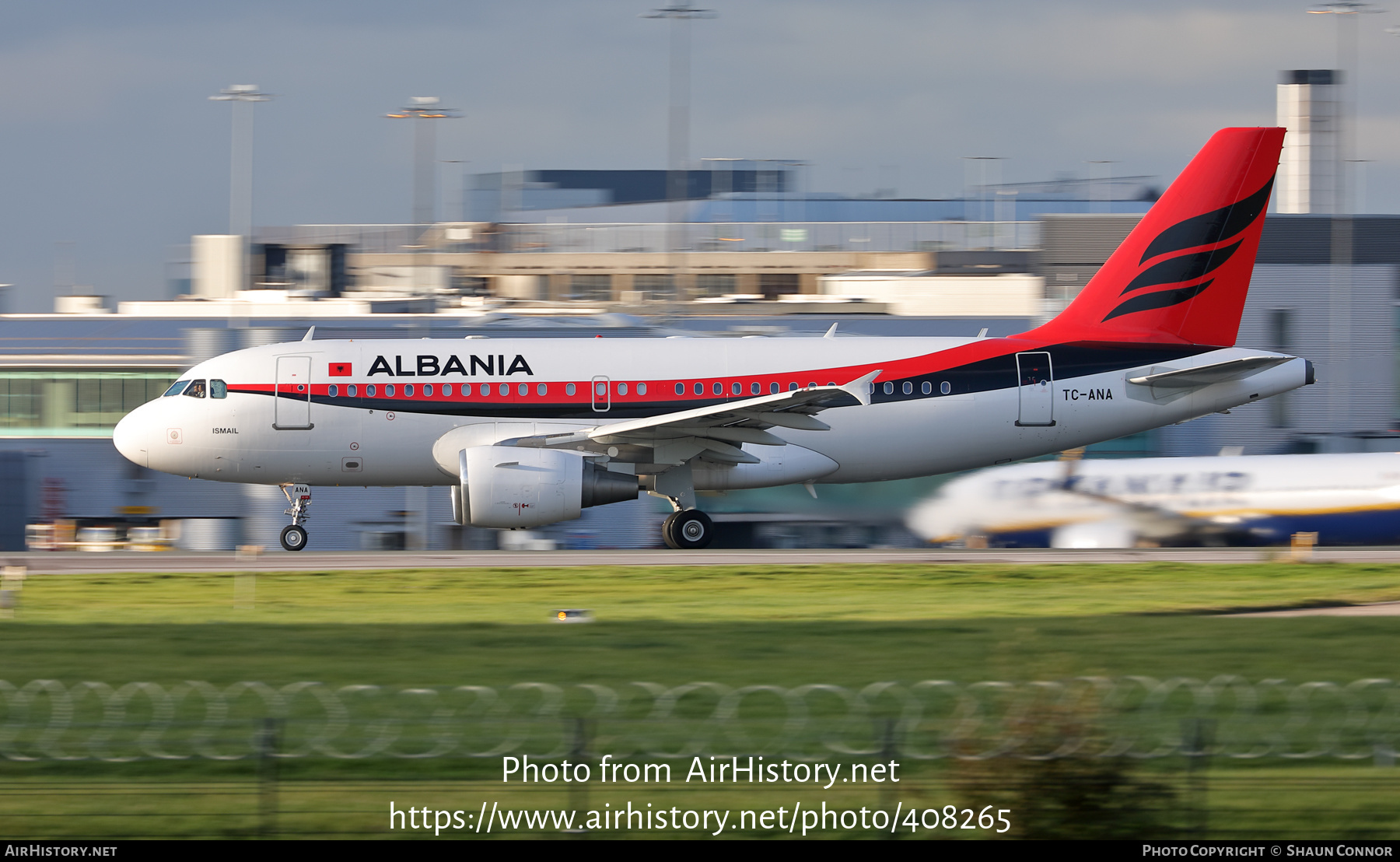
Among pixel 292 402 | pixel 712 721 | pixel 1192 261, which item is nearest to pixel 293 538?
pixel 292 402

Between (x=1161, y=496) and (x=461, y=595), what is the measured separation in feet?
57.9

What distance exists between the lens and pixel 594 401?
2758 cm

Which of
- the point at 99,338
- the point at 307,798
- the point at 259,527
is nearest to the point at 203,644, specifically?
the point at 307,798

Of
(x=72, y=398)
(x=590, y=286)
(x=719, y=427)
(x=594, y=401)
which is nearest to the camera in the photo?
(x=719, y=427)

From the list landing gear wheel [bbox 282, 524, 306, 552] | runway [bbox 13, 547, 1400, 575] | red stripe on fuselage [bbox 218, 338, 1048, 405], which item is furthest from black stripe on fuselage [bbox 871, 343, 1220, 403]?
landing gear wheel [bbox 282, 524, 306, 552]

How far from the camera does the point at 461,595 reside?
2097cm

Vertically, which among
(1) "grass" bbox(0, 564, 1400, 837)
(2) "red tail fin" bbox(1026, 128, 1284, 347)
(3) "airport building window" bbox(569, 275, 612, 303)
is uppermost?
(3) "airport building window" bbox(569, 275, 612, 303)

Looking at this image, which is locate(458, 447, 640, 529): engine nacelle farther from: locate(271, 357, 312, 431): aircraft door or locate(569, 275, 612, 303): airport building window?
locate(569, 275, 612, 303): airport building window

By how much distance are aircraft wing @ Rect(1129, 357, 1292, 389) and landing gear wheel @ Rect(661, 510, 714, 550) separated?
8179mm

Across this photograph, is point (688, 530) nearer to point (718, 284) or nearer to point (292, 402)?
point (292, 402)

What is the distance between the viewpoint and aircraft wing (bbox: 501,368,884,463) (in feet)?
84.2

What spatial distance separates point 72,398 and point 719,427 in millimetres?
24867

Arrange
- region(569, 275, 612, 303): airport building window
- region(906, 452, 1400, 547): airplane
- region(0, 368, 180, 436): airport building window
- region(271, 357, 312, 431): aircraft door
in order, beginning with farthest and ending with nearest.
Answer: region(569, 275, 612, 303): airport building window → region(0, 368, 180, 436): airport building window → region(906, 452, 1400, 547): airplane → region(271, 357, 312, 431): aircraft door

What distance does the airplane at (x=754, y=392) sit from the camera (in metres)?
27.6
